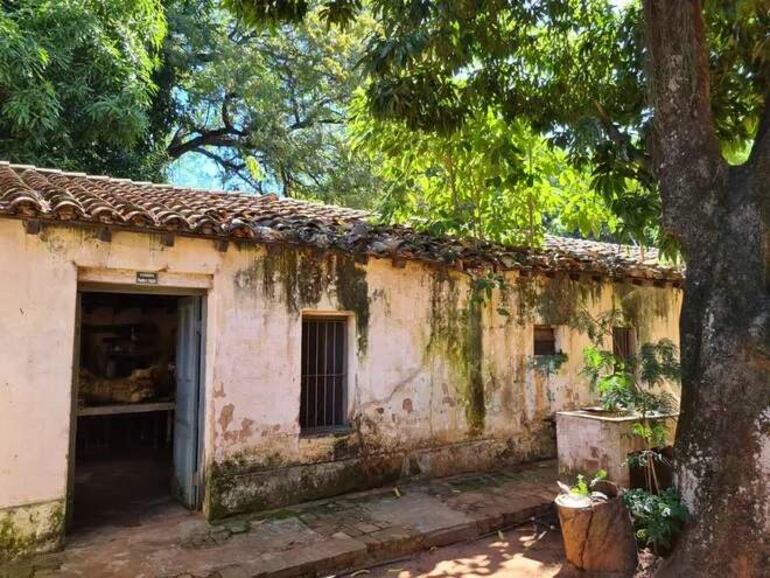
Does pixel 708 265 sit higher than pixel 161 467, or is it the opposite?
pixel 708 265

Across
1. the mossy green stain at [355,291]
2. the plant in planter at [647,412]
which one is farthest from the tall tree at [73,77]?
the plant in planter at [647,412]

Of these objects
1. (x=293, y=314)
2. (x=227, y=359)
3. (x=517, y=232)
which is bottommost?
(x=227, y=359)

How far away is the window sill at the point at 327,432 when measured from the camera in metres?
7.36

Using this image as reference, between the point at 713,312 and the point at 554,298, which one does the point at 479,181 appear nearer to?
the point at 554,298

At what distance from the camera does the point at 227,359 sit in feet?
22.2

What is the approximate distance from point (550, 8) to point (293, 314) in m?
4.91

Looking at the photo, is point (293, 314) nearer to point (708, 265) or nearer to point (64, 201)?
point (64, 201)

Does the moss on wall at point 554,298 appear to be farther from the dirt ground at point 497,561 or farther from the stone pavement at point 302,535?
the dirt ground at point 497,561

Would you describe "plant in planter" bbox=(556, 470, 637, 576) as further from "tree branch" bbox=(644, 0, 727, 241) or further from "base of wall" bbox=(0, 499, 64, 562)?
"base of wall" bbox=(0, 499, 64, 562)

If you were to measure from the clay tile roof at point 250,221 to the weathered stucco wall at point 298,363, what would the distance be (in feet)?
1.08

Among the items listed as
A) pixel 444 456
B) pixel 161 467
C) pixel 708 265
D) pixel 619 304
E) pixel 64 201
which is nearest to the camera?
pixel 708 265

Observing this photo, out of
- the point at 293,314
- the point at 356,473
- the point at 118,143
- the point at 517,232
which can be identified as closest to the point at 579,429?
the point at 356,473

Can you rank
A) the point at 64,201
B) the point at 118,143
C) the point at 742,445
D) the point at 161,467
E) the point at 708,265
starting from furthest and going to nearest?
the point at 118,143
the point at 161,467
the point at 64,201
the point at 708,265
the point at 742,445

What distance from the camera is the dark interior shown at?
9.66 m
